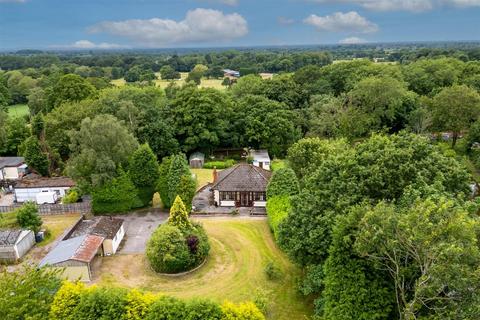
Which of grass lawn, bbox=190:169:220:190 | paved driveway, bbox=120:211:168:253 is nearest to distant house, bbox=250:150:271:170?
grass lawn, bbox=190:169:220:190

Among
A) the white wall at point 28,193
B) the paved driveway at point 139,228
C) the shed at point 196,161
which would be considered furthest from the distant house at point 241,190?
the white wall at point 28,193

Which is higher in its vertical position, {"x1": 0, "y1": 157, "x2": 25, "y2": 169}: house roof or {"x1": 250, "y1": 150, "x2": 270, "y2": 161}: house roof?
{"x1": 0, "y1": 157, "x2": 25, "y2": 169}: house roof

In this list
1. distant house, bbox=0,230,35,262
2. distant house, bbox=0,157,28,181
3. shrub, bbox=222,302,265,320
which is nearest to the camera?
shrub, bbox=222,302,265,320

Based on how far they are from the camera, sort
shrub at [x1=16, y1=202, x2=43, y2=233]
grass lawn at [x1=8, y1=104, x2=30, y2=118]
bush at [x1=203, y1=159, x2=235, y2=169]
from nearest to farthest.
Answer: shrub at [x1=16, y1=202, x2=43, y2=233] → bush at [x1=203, y1=159, x2=235, y2=169] → grass lawn at [x1=8, y1=104, x2=30, y2=118]

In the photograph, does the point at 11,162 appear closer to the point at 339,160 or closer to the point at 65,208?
the point at 65,208

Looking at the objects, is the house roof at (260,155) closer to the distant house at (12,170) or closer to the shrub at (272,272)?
the shrub at (272,272)

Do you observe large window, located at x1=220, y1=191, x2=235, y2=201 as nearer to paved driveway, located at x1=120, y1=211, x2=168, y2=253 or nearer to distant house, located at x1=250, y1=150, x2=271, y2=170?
paved driveway, located at x1=120, y1=211, x2=168, y2=253

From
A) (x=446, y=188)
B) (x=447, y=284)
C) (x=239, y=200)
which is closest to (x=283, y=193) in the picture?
(x=239, y=200)
